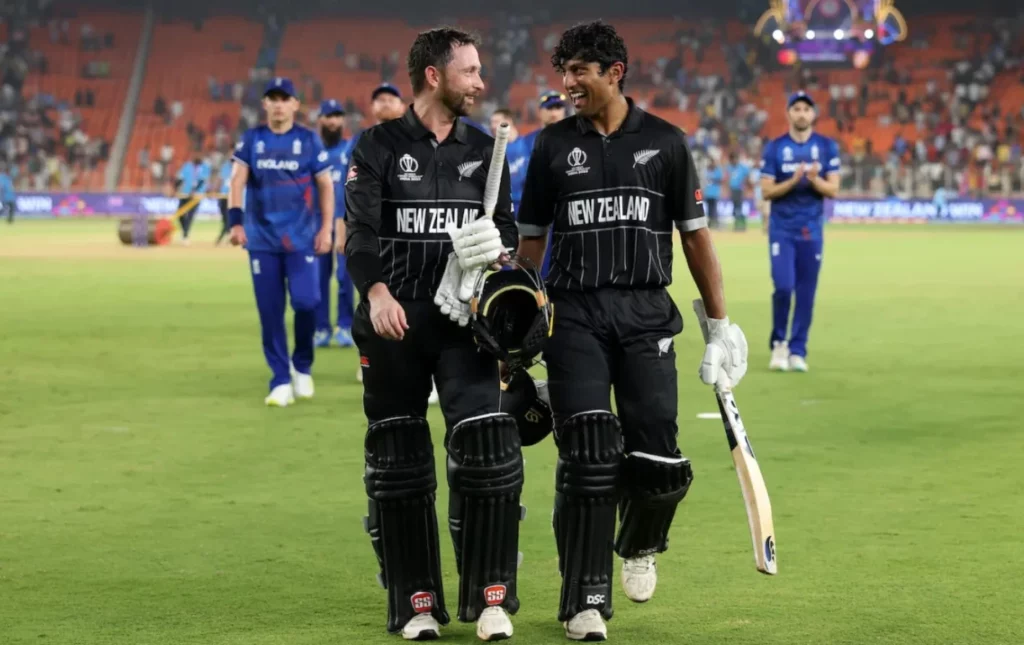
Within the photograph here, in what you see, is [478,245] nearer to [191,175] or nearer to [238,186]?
[238,186]

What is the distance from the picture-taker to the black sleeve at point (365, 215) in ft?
17.9

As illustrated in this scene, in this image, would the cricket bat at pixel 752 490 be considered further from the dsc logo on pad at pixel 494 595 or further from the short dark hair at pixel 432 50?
A: the short dark hair at pixel 432 50

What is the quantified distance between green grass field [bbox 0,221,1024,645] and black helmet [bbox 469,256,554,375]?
106 centimetres

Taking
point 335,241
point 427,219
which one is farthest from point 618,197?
point 335,241

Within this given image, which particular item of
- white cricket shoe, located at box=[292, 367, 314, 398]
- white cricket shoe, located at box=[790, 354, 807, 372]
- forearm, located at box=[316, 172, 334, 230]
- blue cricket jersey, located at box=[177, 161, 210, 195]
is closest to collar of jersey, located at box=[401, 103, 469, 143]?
forearm, located at box=[316, 172, 334, 230]

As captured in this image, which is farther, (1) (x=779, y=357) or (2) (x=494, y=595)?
(1) (x=779, y=357)

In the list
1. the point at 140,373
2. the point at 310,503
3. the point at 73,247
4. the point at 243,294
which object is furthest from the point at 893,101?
the point at 310,503

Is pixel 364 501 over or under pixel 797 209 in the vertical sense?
under

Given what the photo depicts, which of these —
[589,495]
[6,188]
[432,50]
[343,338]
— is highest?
[432,50]

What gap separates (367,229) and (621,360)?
1126 millimetres

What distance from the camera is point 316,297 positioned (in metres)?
11.7

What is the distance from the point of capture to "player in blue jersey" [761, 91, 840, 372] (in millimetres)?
13852

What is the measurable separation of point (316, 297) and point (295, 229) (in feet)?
2.01

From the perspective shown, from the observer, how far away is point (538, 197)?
6008 mm
